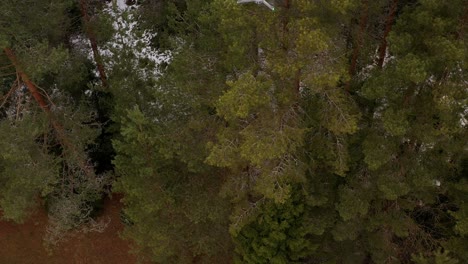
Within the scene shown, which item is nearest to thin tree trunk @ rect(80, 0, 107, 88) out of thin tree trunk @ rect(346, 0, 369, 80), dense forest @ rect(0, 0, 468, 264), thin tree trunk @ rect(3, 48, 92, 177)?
dense forest @ rect(0, 0, 468, 264)

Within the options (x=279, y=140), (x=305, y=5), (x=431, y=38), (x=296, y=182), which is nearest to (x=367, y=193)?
(x=296, y=182)

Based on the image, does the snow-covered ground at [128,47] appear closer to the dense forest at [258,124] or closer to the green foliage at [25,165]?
the dense forest at [258,124]

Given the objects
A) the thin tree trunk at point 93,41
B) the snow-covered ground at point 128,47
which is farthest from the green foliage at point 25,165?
the snow-covered ground at point 128,47

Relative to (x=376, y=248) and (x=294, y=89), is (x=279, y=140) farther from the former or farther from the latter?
(x=376, y=248)

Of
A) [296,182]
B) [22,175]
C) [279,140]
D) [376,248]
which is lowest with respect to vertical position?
[376,248]

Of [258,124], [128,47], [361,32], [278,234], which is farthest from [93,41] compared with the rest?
[361,32]

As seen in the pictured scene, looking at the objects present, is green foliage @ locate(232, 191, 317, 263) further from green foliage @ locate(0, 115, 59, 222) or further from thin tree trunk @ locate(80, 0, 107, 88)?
thin tree trunk @ locate(80, 0, 107, 88)
